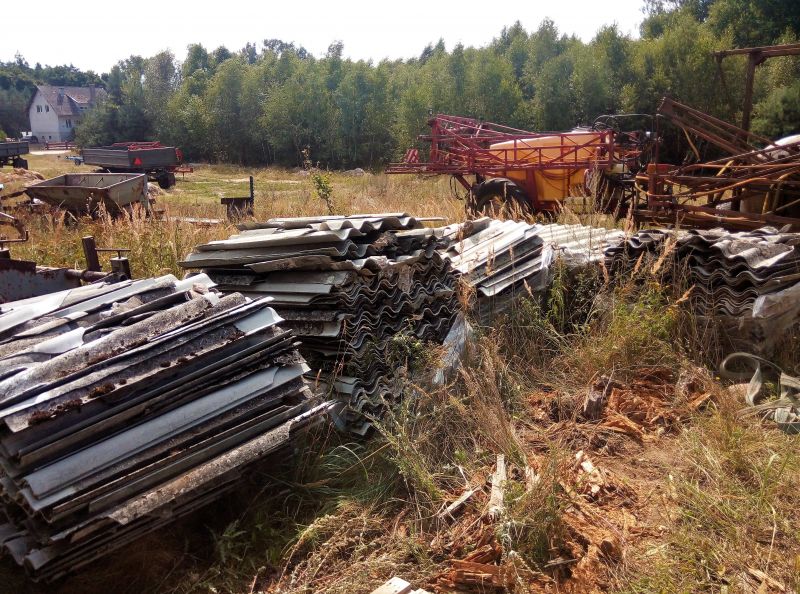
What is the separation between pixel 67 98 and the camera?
7962 cm

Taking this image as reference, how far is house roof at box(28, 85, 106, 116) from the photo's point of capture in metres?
77.8

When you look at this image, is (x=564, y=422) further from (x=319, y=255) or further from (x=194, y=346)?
(x=194, y=346)

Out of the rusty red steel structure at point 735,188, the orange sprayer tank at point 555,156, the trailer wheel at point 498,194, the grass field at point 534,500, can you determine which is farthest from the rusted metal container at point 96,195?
the grass field at point 534,500

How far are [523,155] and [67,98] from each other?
85.1 meters

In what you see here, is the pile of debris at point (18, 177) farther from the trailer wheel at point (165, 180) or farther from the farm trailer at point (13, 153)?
the farm trailer at point (13, 153)

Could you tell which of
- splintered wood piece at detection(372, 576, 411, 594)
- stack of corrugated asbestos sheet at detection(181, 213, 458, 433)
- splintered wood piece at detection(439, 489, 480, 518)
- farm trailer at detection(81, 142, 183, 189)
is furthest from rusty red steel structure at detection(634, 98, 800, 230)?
farm trailer at detection(81, 142, 183, 189)

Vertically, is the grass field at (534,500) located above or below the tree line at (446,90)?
below

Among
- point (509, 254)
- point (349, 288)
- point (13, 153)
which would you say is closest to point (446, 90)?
point (13, 153)

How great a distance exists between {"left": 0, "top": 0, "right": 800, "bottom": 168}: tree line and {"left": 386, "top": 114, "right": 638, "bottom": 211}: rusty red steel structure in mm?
12790

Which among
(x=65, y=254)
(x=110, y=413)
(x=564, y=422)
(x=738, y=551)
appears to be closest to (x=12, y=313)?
(x=110, y=413)

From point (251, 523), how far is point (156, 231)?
17.5ft

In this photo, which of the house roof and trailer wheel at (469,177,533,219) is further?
the house roof

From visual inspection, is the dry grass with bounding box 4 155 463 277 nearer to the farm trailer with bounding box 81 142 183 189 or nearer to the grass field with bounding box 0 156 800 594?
the grass field with bounding box 0 156 800 594

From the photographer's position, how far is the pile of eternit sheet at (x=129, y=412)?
8.43 feet
